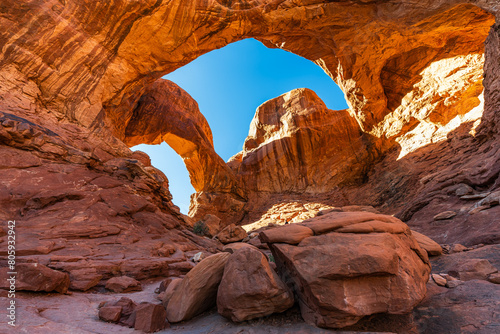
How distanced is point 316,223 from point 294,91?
25.1 meters

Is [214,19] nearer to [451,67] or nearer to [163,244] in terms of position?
[163,244]

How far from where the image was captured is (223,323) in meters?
3.30

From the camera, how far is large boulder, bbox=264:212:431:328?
9.37 feet

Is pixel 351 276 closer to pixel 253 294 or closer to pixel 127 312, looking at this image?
pixel 253 294

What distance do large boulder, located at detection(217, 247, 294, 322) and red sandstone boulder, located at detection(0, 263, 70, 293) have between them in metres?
2.80

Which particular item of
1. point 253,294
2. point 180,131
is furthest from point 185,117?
point 253,294

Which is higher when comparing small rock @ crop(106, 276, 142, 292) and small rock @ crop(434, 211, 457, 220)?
small rock @ crop(434, 211, 457, 220)

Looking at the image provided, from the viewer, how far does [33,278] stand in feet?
12.1

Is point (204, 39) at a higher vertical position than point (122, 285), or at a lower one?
higher

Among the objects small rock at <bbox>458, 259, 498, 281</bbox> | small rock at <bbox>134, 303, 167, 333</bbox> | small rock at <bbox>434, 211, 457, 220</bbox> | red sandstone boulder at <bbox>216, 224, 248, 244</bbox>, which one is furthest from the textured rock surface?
red sandstone boulder at <bbox>216, 224, 248, 244</bbox>

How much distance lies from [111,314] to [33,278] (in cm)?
146

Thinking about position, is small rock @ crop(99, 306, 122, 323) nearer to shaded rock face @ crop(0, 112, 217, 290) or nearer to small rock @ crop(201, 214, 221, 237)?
shaded rock face @ crop(0, 112, 217, 290)

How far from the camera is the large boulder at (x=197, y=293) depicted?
11.6 ft

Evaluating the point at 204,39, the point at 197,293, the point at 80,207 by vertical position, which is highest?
the point at 204,39
